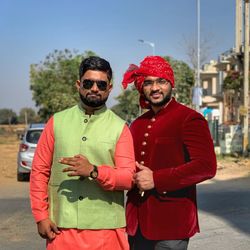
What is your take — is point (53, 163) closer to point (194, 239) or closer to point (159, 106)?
point (159, 106)

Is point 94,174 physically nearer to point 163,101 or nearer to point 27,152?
point 163,101

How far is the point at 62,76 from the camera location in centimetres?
5116

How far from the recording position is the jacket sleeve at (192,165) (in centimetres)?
310

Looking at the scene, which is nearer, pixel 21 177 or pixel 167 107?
pixel 167 107

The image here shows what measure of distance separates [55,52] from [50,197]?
51.2 metres

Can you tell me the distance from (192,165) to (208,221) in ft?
16.8

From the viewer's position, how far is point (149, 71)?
3.34 m

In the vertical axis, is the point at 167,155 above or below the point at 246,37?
below

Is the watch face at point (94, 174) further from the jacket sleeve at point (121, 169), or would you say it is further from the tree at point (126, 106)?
the tree at point (126, 106)

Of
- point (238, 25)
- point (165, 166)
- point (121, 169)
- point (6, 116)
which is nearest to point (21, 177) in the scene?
point (165, 166)

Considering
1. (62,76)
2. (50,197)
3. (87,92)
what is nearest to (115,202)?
(50,197)

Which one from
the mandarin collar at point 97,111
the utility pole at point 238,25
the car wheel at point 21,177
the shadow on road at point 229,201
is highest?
the utility pole at point 238,25

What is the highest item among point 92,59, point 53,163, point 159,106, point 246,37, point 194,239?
point 246,37

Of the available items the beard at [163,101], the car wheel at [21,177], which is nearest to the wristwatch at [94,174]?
the beard at [163,101]
